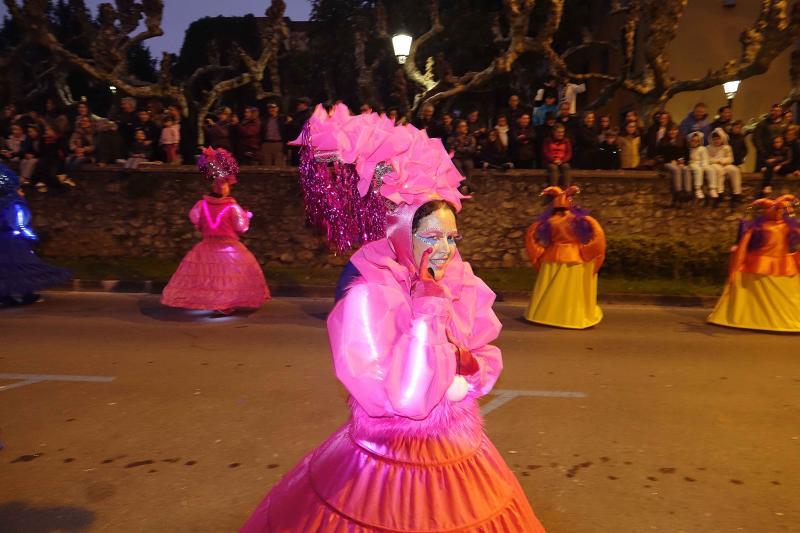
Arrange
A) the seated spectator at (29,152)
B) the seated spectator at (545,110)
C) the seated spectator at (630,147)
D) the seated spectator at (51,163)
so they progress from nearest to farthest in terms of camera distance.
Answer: the seated spectator at (51,163), the seated spectator at (29,152), the seated spectator at (630,147), the seated spectator at (545,110)

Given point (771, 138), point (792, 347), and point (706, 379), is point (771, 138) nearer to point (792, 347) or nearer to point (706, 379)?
point (792, 347)

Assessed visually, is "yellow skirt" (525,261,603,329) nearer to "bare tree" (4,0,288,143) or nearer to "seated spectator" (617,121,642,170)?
"seated spectator" (617,121,642,170)

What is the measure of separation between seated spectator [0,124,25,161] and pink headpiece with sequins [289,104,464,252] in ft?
45.2

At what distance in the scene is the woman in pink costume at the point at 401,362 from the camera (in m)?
1.99

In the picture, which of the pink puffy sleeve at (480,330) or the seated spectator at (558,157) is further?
the seated spectator at (558,157)

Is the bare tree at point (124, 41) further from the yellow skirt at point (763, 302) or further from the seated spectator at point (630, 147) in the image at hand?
the yellow skirt at point (763, 302)

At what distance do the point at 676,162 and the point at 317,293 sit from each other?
7820 millimetres

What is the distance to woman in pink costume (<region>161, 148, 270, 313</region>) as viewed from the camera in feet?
29.0

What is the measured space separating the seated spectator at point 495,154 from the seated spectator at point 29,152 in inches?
350

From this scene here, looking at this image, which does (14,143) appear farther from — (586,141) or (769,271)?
(769,271)

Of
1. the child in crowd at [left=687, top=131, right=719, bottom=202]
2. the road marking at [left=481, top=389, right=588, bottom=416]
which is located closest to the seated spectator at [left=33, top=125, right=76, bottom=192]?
the road marking at [left=481, top=389, right=588, bottom=416]

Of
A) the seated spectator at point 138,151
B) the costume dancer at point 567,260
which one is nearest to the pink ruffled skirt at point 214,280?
the costume dancer at point 567,260

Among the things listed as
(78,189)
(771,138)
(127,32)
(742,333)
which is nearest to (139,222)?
(78,189)

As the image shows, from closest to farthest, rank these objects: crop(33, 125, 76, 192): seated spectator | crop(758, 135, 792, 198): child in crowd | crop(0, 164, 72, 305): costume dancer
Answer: crop(0, 164, 72, 305): costume dancer
crop(33, 125, 76, 192): seated spectator
crop(758, 135, 792, 198): child in crowd
